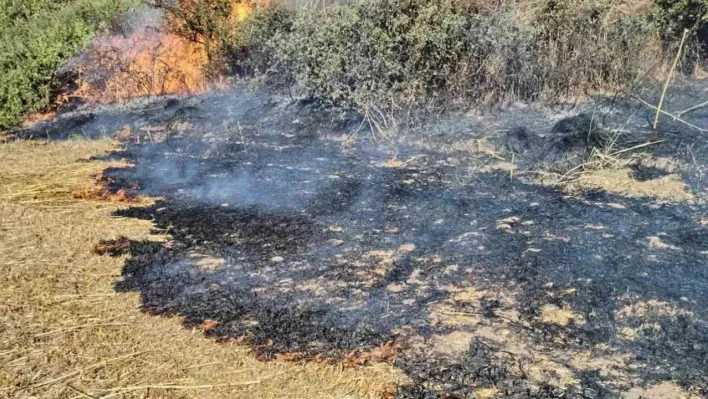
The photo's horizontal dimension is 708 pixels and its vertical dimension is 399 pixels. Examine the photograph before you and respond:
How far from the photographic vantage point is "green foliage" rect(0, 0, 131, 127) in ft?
33.6

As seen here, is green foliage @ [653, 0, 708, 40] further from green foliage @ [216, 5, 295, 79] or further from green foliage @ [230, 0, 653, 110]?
green foliage @ [216, 5, 295, 79]

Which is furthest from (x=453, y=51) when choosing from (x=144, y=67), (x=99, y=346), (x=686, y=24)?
(x=99, y=346)

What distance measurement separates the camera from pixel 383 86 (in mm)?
8398

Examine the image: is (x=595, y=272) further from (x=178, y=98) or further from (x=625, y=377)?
A: (x=178, y=98)

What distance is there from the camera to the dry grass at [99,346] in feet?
9.95

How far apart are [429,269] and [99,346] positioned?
7.03 ft

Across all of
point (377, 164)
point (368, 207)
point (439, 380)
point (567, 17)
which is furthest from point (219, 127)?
point (439, 380)

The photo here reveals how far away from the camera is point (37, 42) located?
1066 cm

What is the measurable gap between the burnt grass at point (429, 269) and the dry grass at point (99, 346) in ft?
0.55

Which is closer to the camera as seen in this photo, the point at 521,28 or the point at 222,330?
the point at 222,330

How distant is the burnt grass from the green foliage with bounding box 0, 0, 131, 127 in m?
4.64

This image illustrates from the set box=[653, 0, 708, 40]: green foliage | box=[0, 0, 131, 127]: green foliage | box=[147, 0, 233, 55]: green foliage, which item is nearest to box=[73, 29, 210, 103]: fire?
box=[147, 0, 233, 55]: green foliage

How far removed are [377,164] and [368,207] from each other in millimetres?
Answer: 1602

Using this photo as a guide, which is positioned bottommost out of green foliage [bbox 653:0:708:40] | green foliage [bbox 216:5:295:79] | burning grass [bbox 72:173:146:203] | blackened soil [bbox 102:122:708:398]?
burning grass [bbox 72:173:146:203]
